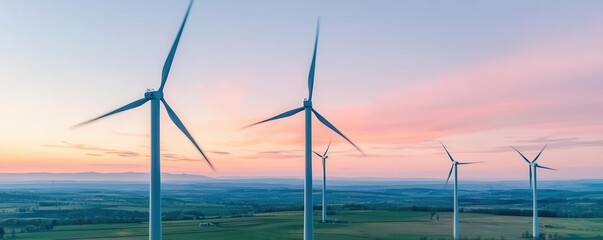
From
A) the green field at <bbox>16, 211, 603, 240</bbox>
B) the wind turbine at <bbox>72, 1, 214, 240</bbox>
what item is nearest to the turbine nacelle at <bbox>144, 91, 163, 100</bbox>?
the wind turbine at <bbox>72, 1, 214, 240</bbox>

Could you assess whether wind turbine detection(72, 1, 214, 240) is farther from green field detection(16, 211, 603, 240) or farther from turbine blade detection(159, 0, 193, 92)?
green field detection(16, 211, 603, 240)

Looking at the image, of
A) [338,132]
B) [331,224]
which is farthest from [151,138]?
[331,224]

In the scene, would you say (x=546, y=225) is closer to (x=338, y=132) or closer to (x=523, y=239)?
(x=523, y=239)

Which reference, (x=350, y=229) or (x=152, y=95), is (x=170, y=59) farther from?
(x=350, y=229)

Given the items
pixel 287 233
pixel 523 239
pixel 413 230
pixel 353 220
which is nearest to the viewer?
pixel 523 239

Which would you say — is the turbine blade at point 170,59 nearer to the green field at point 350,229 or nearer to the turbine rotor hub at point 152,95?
Answer: the turbine rotor hub at point 152,95

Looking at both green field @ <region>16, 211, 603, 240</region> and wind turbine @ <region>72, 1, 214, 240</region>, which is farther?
green field @ <region>16, 211, 603, 240</region>

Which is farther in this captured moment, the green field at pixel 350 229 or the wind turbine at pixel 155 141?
the green field at pixel 350 229

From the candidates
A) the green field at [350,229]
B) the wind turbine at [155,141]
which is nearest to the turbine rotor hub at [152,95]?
the wind turbine at [155,141]
